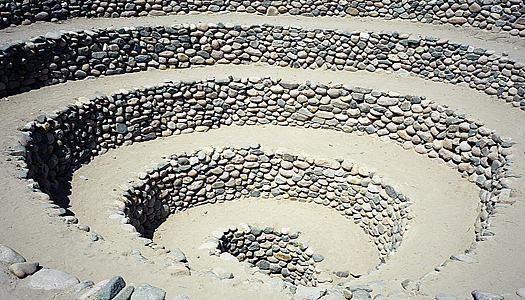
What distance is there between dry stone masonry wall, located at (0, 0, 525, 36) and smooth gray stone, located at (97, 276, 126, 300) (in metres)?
10.8

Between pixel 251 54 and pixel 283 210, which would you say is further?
pixel 251 54

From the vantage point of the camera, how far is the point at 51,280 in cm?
571

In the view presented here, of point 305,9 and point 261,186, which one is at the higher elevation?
point 305,9

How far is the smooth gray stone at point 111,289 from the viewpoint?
538cm

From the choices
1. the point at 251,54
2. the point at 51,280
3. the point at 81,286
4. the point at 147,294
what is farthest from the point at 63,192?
the point at 251,54

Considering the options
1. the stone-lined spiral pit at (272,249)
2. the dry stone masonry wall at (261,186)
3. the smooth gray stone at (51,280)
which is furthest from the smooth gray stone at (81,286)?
the stone-lined spiral pit at (272,249)

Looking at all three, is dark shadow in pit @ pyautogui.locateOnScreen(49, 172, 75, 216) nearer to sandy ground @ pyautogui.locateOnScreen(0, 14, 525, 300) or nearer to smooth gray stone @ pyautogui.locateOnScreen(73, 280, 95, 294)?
sandy ground @ pyautogui.locateOnScreen(0, 14, 525, 300)

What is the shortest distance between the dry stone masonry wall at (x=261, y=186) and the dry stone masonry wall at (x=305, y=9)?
19.4 feet

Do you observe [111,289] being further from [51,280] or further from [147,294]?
[51,280]

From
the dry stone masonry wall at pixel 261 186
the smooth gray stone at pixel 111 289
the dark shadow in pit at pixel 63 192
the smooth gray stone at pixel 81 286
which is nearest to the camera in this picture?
the smooth gray stone at pixel 111 289

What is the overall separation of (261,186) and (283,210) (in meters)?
0.99

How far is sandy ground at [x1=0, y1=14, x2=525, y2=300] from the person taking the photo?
22.4ft

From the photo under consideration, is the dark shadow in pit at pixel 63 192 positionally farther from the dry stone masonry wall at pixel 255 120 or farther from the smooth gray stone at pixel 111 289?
the smooth gray stone at pixel 111 289

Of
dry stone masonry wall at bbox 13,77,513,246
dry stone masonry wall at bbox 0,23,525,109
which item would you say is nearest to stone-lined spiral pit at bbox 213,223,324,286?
dry stone masonry wall at bbox 13,77,513,246
